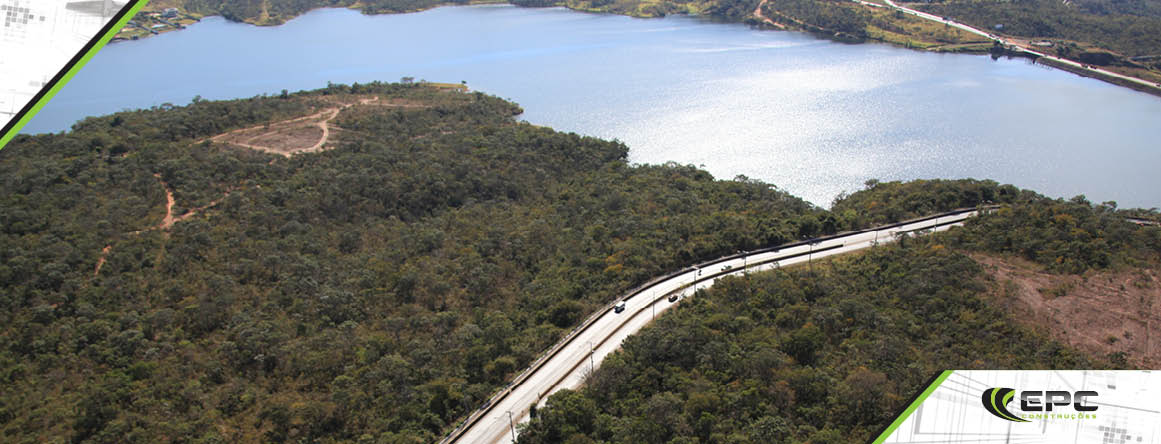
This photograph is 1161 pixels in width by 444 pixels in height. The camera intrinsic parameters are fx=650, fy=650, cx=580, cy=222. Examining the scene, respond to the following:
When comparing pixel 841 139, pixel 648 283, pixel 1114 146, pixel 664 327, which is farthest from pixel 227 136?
pixel 1114 146

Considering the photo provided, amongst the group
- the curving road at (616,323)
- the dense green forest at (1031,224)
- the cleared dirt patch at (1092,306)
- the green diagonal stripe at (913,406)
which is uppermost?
the green diagonal stripe at (913,406)

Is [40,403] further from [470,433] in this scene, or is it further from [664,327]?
[664,327]

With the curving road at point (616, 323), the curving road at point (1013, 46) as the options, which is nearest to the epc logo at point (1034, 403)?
the curving road at point (616, 323)

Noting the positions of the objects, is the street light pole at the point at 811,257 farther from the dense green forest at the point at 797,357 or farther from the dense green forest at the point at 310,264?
the dense green forest at the point at 797,357

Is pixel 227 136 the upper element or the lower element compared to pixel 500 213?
upper

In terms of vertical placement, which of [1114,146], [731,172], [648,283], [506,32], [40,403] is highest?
[506,32]

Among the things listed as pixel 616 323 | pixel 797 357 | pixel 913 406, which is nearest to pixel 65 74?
pixel 913 406

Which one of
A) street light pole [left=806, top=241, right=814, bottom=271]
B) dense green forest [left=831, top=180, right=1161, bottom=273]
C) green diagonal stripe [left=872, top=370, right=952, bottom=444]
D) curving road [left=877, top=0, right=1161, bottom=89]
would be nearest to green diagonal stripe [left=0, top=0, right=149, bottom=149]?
green diagonal stripe [left=872, top=370, right=952, bottom=444]
